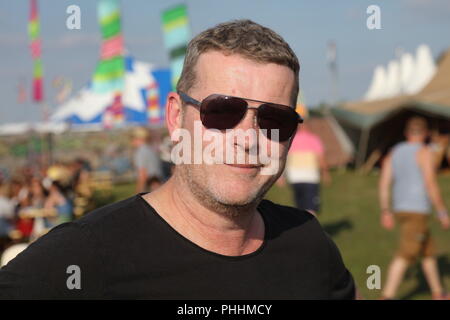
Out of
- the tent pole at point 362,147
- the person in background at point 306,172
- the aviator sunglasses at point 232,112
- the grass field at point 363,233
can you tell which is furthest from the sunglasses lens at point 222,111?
the tent pole at point 362,147

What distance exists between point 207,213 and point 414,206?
4.97 meters

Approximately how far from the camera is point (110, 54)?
13.0 metres

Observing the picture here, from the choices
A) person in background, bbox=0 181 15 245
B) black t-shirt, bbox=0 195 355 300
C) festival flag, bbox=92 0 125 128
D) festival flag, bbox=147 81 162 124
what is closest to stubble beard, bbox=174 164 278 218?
black t-shirt, bbox=0 195 355 300

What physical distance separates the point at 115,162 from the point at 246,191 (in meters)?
21.3

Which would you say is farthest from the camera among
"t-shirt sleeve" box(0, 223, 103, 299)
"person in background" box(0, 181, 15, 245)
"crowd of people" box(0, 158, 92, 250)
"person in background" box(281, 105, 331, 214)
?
"person in background" box(281, 105, 331, 214)

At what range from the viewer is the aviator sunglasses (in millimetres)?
1851

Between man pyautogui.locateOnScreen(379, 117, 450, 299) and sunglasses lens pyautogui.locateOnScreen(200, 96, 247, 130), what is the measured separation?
491 cm

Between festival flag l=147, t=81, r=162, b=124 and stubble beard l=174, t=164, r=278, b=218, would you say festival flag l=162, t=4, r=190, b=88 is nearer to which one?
festival flag l=147, t=81, r=162, b=124

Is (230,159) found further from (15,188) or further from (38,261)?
(15,188)

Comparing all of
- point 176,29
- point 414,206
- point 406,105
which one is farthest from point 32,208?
point 406,105

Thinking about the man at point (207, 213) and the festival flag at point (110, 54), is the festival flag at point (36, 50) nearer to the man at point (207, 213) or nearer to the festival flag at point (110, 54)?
the festival flag at point (110, 54)

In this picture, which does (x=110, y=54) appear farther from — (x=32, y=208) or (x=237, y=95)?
(x=237, y=95)

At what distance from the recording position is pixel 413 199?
257 inches
